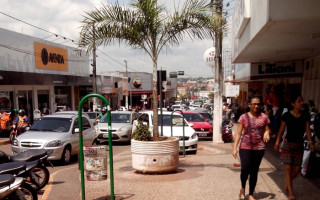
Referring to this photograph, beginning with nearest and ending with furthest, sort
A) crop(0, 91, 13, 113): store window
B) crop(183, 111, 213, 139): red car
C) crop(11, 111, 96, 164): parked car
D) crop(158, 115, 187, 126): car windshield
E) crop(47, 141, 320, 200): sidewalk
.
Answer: crop(47, 141, 320, 200): sidewalk
crop(11, 111, 96, 164): parked car
crop(158, 115, 187, 126): car windshield
crop(183, 111, 213, 139): red car
crop(0, 91, 13, 113): store window

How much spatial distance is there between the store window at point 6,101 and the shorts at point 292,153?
17.6 meters

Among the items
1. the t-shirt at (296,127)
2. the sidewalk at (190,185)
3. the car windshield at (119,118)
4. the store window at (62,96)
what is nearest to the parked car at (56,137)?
the sidewalk at (190,185)

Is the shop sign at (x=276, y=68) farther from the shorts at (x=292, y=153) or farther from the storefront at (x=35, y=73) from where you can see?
the shorts at (x=292, y=153)

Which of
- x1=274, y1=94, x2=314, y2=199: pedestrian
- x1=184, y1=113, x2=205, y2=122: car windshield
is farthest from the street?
x1=184, y1=113, x2=205, y2=122: car windshield

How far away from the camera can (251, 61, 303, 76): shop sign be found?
16.5 metres

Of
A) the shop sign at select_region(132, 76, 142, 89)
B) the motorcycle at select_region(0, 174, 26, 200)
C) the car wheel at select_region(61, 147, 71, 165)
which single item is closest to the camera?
the motorcycle at select_region(0, 174, 26, 200)

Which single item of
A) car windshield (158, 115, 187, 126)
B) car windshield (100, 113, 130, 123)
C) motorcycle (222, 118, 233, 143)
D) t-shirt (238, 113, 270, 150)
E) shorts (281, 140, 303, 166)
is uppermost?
t-shirt (238, 113, 270, 150)

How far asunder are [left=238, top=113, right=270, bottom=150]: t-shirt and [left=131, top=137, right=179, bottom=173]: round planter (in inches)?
93.1

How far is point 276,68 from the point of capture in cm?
1709

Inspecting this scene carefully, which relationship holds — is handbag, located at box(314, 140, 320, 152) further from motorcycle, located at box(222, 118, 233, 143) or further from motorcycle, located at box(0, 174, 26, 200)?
motorcycle, located at box(222, 118, 233, 143)

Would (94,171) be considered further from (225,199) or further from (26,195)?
(225,199)

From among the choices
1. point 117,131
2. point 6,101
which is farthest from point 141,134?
point 6,101

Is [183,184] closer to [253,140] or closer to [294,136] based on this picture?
[253,140]

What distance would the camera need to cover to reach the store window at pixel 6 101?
786 inches
